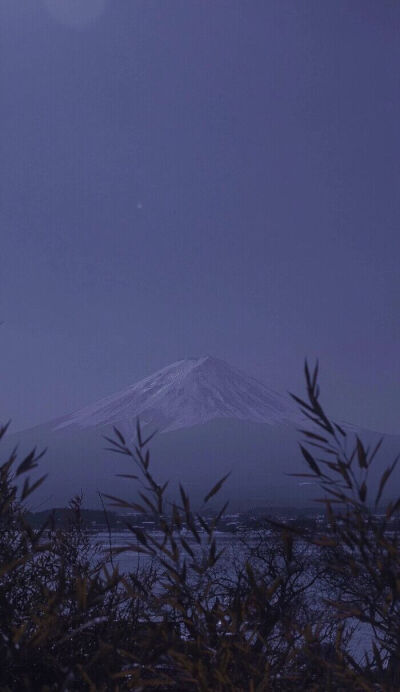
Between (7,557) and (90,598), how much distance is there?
61 centimetres

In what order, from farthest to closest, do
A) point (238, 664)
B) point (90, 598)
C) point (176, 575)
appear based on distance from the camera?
point (238, 664) < point (90, 598) < point (176, 575)

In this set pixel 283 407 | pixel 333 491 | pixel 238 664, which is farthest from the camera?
pixel 283 407

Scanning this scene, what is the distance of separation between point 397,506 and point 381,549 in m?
0.19

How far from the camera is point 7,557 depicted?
10.8ft

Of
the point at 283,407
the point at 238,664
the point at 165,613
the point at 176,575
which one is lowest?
the point at 238,664

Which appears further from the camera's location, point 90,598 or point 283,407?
point 283,407

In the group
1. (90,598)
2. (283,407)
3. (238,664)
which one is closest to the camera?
(90,598)

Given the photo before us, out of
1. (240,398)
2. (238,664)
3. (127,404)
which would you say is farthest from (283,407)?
(238,664)

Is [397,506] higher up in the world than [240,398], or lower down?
lower down

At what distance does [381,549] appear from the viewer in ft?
8.46

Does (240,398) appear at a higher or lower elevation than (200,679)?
higher

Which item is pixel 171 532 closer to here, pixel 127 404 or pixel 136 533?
pixel 136 533

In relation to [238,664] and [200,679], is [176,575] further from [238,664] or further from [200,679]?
[238,664]

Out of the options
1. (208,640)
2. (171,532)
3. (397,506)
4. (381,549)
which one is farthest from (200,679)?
(397,506)
